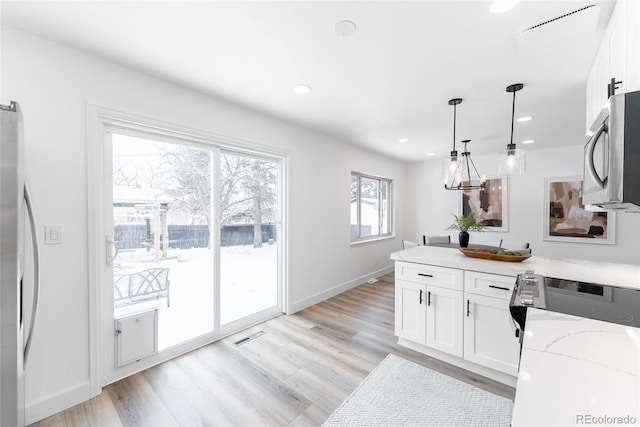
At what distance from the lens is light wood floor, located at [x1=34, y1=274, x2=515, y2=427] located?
1795mm

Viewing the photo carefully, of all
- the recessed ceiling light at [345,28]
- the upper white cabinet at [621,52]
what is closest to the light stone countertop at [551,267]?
the upper white cabinet at [621,52]

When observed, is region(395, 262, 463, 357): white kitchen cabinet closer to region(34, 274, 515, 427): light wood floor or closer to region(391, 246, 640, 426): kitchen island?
region(391, 246, 640, 426): kitchen island

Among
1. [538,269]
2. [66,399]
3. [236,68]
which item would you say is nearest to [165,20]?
[236,68]

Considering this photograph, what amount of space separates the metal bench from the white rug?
5.90ft

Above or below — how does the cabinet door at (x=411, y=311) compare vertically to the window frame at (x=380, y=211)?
below

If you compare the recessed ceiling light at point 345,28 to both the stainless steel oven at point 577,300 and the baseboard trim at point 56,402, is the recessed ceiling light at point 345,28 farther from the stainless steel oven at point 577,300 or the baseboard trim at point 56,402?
the baseboard trim at point 56,402

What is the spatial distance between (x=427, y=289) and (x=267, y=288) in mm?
1928

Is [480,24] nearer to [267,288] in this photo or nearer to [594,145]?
[594,145]

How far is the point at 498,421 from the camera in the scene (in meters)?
1.75

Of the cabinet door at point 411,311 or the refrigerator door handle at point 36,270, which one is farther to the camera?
the cabinet door at point 411,311

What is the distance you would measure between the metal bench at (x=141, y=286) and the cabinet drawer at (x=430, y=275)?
2.23 m

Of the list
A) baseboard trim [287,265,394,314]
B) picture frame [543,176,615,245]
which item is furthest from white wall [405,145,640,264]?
baseboard trim [287,265,394,314]

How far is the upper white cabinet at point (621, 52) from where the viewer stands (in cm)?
117

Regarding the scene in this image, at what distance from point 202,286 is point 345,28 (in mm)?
2548
